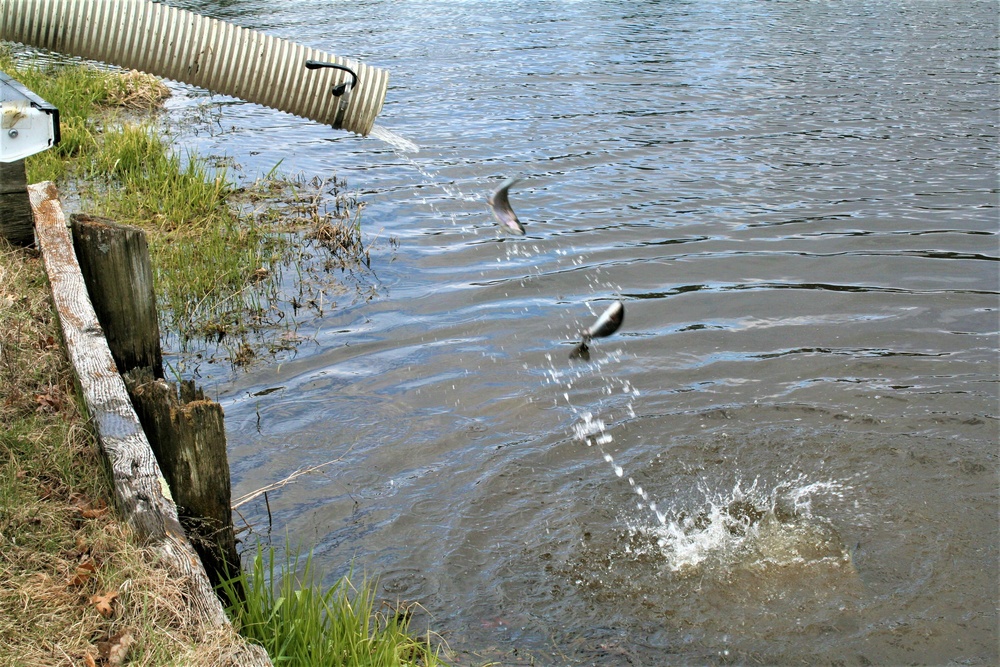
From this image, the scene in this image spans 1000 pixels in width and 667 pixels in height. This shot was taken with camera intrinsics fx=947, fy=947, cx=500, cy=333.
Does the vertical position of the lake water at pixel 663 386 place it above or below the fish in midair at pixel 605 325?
below

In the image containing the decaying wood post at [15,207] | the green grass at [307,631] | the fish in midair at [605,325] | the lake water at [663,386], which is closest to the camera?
the green grass at [307,631]

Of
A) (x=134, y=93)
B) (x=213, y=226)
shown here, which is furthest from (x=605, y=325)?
(x=134, y=93)

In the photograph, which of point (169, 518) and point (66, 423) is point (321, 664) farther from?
point (66, 423)

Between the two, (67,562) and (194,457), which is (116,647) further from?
(194,457)

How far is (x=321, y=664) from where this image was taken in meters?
3.09

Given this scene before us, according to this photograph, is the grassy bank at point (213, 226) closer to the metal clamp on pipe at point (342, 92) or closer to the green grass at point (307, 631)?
the metal clamp on pipe at point (342, 92)

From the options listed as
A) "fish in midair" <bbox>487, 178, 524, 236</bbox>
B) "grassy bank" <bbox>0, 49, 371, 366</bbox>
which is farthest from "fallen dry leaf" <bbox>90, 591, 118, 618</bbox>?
"grassy bank" <bbox>0, 49, 371, 366</bbox>

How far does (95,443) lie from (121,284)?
1121 mm

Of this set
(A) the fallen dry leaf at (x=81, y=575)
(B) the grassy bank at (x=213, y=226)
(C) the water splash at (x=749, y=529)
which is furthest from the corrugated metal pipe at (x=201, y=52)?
(B) the grassy bank at (x=213, y=226)

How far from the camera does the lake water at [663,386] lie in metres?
4.28

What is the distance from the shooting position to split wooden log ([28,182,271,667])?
282 centimetres

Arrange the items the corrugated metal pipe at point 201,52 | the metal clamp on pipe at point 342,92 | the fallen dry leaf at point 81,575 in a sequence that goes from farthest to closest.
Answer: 1. the metal clamp on pipe at point 342,92
2. the corrugated metal pipe at point 201,52
3. the fallen dry leaf at point 81,575

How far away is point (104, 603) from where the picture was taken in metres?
2.89

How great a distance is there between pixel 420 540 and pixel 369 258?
356 centimetres
